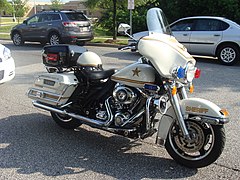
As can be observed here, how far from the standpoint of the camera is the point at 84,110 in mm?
4234

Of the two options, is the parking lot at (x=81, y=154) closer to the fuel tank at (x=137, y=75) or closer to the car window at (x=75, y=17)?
the fuel tank at (x=137, y=75)

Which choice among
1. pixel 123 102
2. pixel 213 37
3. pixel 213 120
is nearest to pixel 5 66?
pixel 123 102

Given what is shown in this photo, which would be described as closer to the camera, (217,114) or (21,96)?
(217,114)

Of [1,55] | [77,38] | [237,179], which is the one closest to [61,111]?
[237,179]

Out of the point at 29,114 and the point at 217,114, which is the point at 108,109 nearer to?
the point at 217,114

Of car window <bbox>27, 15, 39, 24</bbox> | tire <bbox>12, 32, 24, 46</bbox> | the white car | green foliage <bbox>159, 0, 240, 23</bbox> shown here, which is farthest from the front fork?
green foliage <bbox>159, 0, 240, 23</bbox>

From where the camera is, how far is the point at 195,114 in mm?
3410

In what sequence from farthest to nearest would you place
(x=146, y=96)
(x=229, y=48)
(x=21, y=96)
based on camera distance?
(x=229, y=48) → (x=21, y=96) → (x=146, y=96)

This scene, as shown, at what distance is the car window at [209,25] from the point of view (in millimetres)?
10681

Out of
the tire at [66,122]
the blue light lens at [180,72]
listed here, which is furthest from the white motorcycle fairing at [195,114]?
the tire at [66,122]

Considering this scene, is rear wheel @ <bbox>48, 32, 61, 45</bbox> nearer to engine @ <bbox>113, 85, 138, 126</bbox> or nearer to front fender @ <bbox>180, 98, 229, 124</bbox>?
engine @ <bbox>113, 85, 138, 126</bbox>

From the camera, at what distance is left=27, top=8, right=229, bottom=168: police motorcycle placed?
11.1ft

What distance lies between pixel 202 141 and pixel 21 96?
4.23 metres

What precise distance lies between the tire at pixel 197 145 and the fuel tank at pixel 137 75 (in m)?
0.61
